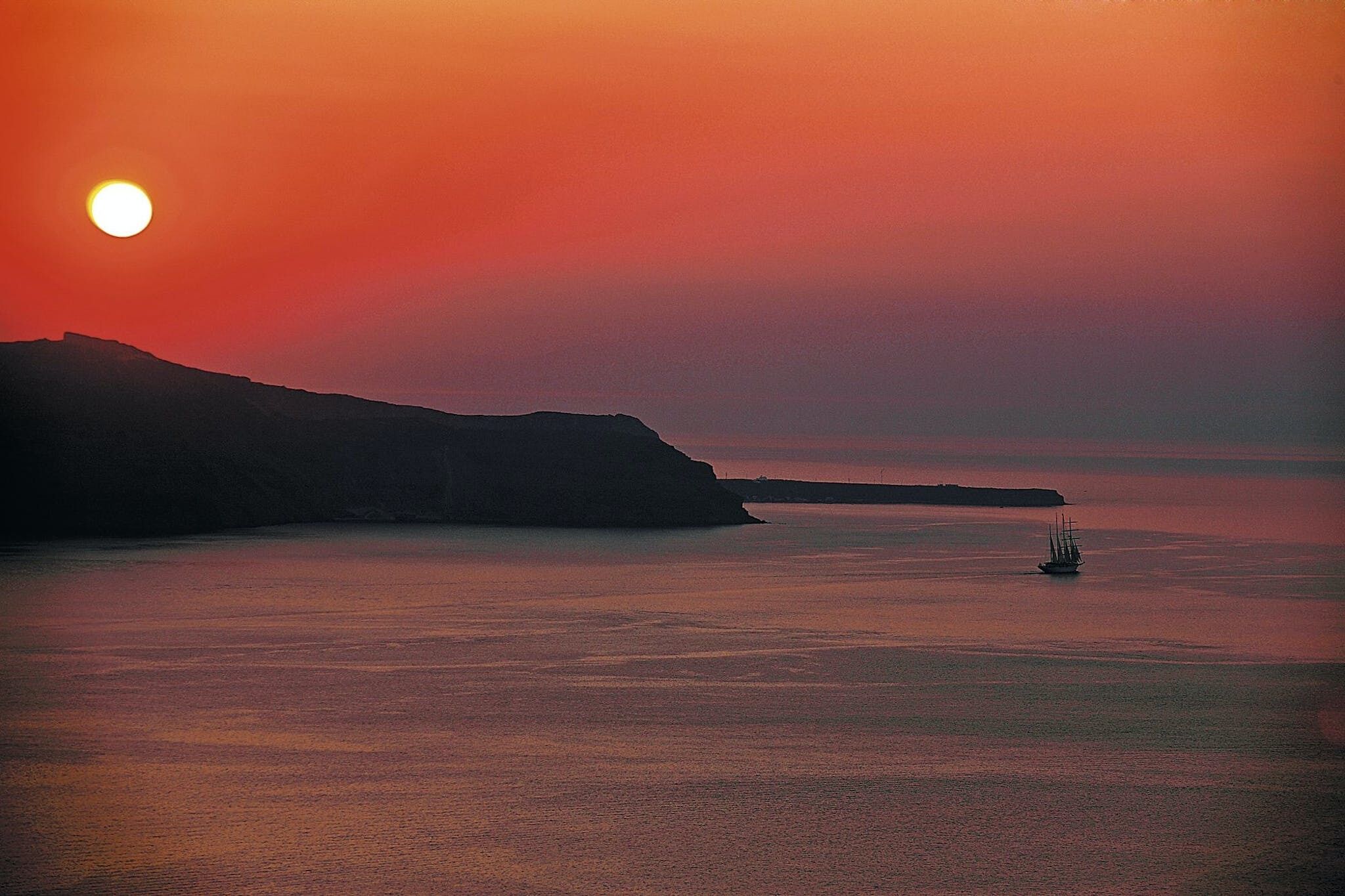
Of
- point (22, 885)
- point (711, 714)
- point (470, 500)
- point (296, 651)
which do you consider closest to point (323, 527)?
point (470, 500)

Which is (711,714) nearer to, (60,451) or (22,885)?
(22,885)

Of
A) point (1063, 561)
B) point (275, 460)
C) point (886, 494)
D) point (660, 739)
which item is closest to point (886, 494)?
point (886, 494)

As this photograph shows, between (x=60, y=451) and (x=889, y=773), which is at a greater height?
(x=60, y=451)

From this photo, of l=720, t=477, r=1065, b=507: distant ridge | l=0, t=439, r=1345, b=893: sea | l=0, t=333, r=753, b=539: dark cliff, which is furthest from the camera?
l=720, t=477, r=1065, b=507: distant ridge

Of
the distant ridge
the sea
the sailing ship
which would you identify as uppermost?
the distant ridge

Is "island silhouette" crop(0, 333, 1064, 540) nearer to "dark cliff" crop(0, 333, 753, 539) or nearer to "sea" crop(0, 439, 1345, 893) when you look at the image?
"dark cliff" crop(0, 333, 753, 539)

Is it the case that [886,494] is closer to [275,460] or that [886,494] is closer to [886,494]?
[886,494]

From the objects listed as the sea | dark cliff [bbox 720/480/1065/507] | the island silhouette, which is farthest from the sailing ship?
dark cliff [bbox 720/480/1065/507]
